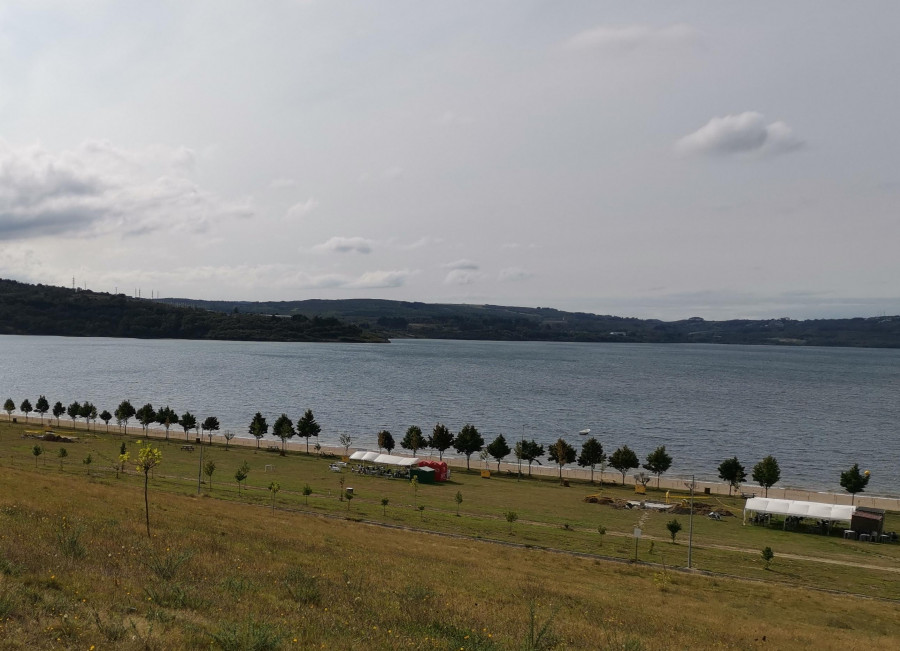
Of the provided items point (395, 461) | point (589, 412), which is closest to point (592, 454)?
point (395, 461)

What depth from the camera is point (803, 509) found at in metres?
57.7

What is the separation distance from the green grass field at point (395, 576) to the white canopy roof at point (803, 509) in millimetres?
1912

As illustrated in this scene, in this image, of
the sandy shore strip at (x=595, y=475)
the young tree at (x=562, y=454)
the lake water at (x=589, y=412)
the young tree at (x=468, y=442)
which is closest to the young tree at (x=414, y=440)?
the sandy shore strip at (x=595, y=475)

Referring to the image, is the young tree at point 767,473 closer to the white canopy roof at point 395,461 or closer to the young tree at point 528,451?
the young tree at point 528,451

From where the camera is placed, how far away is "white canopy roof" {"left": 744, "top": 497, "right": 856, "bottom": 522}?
56.3 metres

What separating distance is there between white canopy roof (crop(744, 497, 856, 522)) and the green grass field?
191 centimetres

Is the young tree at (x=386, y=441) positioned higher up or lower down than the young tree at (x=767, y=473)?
lower down

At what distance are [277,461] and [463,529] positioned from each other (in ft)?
141

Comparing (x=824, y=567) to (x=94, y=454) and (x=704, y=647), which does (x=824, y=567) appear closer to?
(x=704, y=647)

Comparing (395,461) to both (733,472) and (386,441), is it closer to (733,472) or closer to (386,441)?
(386,441)

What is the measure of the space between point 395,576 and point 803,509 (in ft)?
160

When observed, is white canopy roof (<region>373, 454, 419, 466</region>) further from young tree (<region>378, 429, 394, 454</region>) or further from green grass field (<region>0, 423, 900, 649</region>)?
green grass field (<region>0, 423, 900, 649</region>)

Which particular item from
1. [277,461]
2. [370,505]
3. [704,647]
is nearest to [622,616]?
[704,647]

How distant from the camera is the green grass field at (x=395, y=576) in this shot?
14.4 m
